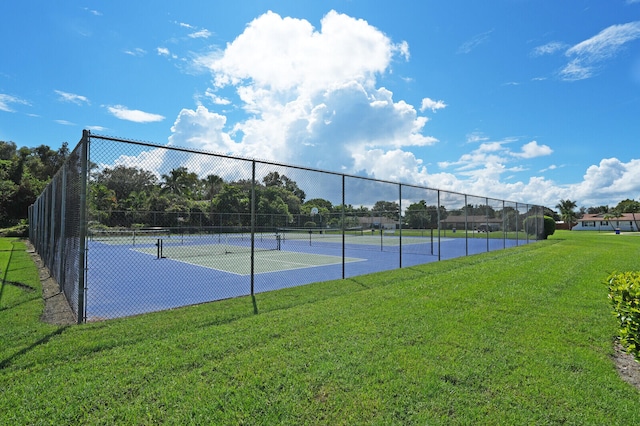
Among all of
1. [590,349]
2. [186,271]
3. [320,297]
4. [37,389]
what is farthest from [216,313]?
[186,271]

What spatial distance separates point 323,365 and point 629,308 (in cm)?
250

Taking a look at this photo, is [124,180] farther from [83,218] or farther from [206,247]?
[206,247]

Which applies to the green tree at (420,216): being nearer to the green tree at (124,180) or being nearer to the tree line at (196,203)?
the tree line at (196,203)

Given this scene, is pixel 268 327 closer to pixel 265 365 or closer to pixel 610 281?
pixel 265 365

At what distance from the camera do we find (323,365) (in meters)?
3.04

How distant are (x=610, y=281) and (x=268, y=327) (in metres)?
3.65

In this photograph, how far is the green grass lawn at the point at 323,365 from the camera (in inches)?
92.5

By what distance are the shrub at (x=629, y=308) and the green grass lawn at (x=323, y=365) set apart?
1.48 feet

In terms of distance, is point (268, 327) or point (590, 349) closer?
point (590, 349)

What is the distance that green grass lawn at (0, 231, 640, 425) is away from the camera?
235 cm

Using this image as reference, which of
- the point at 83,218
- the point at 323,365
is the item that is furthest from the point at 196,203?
the point at 323,365

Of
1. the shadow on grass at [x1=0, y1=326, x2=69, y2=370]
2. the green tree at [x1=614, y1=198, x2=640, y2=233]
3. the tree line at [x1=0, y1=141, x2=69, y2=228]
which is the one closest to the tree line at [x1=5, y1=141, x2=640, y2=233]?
the tree line at [x1=0, y1=141, x2=69, y2=228]

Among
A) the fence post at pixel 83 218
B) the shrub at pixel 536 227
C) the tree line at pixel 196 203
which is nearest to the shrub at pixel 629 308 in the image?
the tree line at pixel 196 203

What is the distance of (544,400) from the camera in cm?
249
